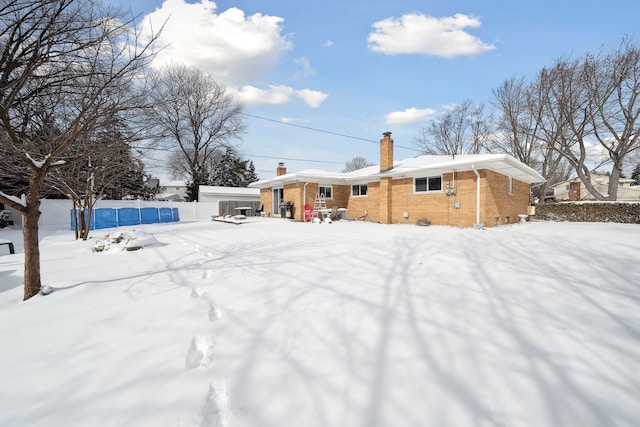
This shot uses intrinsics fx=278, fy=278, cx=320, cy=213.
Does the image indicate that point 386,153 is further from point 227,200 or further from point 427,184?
point 227,200

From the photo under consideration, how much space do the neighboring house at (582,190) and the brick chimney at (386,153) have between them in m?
36.1

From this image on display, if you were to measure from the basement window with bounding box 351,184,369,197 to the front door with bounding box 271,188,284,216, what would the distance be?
4.89 metres

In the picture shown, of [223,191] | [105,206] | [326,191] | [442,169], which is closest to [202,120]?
[223,191]

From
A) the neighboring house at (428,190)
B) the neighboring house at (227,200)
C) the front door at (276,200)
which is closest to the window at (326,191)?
the neighboring house at (428,190)

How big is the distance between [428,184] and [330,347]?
1209cm

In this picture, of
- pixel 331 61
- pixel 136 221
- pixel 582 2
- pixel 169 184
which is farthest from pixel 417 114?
pixel 169 184

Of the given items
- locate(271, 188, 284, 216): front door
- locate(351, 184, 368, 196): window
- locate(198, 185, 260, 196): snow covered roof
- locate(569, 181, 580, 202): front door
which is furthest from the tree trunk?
locate(569, 181, 580, 202): front door

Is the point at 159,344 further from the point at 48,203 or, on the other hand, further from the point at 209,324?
the point at 48,203

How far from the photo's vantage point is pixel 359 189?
16.9 m

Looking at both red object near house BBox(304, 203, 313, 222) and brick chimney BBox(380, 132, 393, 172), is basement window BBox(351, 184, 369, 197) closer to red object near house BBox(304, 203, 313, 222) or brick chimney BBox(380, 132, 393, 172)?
brick chimney BBox(380, 132, 393, 172)

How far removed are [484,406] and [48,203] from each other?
23.4 metres

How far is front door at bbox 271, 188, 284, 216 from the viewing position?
62.5 ft

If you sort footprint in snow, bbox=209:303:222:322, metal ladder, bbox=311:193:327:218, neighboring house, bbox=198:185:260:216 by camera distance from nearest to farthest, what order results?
footprint in snow, bbox=209:303:222:322, metal ladder, bbox=311:193:327:218, neighboring house, bbox=198:185:260:216

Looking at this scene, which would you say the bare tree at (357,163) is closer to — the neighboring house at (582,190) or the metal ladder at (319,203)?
the neighboring house at (582,190)
